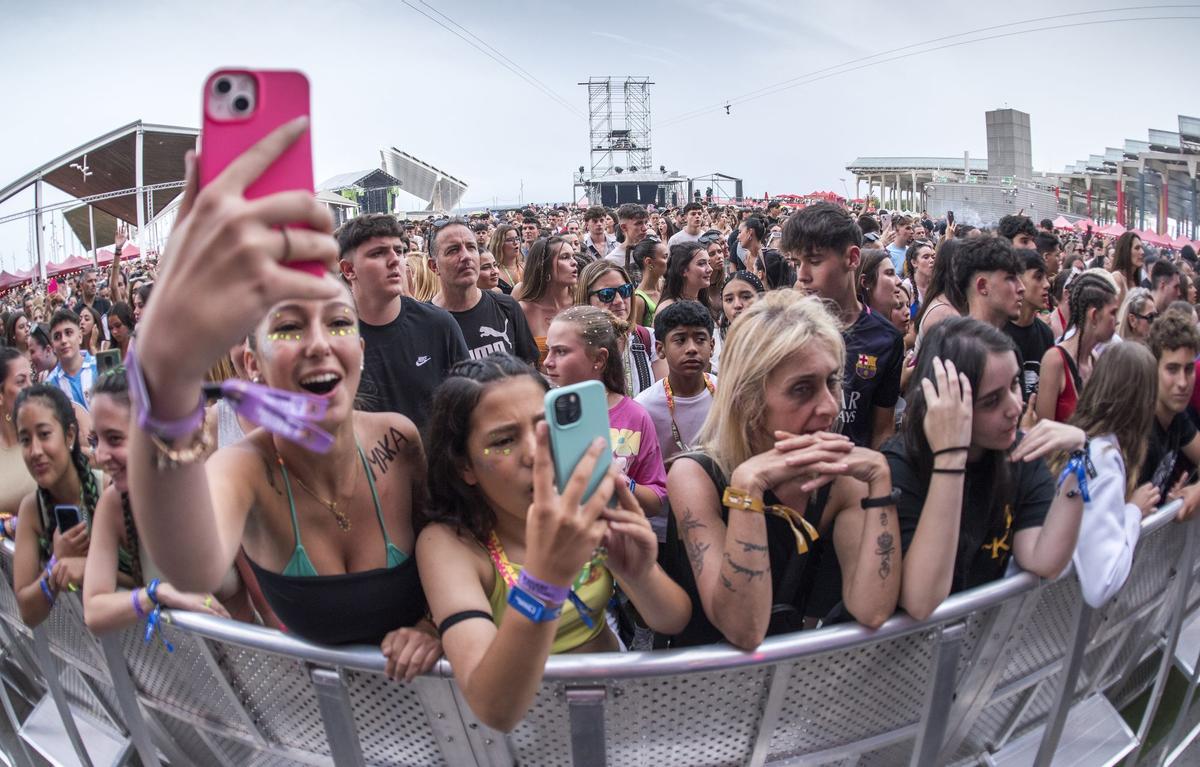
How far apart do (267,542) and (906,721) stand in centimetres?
167

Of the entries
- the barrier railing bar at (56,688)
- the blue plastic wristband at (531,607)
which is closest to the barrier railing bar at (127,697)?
the barrier railing bar at (56,688)

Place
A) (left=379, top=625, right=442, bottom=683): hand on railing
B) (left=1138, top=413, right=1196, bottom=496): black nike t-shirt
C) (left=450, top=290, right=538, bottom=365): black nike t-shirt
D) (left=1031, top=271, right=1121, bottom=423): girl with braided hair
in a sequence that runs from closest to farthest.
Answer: (left=379, top=625, right=442, bottom=683): hand on railing
(left=1138, top=413, right=1196, bottom=496): black nike t-shirt
(left=1031, top=271, right=1121, bottom=423): girl with braided hair
(left=450, top=290, right=538, bottom=365): black nike t-shirt

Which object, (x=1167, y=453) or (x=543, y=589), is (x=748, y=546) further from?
(x=1167, y=453)

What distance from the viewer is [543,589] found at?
1404mm

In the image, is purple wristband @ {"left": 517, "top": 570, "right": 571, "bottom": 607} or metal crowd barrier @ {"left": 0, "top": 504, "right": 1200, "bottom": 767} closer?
purple wristband @ {"left": 517, "top": 570, "right": 571, "bottom": 607}

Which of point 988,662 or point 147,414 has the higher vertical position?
point 147,414

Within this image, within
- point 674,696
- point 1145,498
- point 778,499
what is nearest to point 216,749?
point 674,696

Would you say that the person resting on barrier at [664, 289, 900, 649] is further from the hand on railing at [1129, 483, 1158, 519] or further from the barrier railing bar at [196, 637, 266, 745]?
the hand on railing at [1129, 483, 1158, 519]

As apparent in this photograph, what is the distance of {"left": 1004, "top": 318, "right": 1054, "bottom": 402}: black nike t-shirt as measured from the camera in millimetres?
4707

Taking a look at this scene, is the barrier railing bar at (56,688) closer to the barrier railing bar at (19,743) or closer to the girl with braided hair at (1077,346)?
the barrier railing bar at (19,743)

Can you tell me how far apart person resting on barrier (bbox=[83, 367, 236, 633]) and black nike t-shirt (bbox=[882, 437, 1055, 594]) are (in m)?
1.93

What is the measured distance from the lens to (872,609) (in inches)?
78.6

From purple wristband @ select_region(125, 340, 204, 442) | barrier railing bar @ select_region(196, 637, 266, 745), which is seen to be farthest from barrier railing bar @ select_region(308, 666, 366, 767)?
purple wristband @ select_region(125, 340, 204, 442)

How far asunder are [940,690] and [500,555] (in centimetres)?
118
